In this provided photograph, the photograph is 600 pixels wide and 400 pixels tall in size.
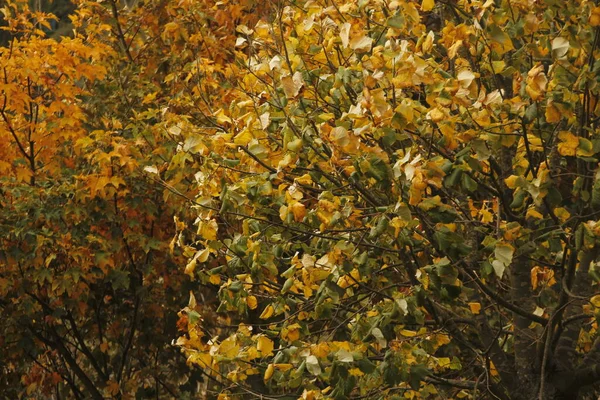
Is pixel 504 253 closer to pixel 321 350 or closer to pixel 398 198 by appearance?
pixel 398 198

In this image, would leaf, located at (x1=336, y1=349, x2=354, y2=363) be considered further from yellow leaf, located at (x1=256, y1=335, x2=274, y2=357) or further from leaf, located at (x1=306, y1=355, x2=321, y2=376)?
yellow leaf, located at (x1=256, y1=335, x2=274, y2=357)

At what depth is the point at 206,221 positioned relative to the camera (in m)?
5.77

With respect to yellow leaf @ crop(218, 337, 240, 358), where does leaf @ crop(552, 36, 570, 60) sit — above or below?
above

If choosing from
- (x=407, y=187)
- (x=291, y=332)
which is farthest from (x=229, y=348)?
(x=407, y=187)

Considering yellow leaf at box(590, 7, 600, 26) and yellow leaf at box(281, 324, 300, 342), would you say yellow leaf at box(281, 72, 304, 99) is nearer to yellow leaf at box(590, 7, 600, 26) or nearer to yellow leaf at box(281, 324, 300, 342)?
yellow leaf at box(281, 324, 300, 342)

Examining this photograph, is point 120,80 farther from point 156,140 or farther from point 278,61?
point 278,61

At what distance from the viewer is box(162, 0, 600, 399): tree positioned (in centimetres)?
483

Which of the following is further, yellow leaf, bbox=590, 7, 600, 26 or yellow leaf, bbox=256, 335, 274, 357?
yellow leaf, bbox=256, 335, 274, 357

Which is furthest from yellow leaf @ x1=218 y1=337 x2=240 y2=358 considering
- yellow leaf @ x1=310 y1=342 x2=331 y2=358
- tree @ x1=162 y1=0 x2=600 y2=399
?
yellow leaf @ x1=310 y1=342 x2=331 y2=358

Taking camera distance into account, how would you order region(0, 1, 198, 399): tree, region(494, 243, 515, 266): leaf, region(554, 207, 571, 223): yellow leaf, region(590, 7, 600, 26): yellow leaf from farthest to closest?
region(0, 1, 198, 399): tree → region(554, 207, 571, 223): yellow leaf → region(494, 243, 515, 266): leaf → region(590, 7, 600, 26): yellow leaf

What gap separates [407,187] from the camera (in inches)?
195

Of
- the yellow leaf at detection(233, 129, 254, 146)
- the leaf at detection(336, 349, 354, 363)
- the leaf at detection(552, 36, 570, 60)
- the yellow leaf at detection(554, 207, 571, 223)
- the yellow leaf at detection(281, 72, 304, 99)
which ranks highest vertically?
the leaf at detection(552, 36, 570, 60)

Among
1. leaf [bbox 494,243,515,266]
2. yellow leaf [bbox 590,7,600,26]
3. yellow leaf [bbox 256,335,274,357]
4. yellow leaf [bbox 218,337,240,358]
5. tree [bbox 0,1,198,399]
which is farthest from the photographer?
tree [bbox 0,1,198,399]

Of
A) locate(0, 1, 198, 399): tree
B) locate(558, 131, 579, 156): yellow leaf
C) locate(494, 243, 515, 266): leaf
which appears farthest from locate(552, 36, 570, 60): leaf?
locate(0, 1, 198, 399): tree
